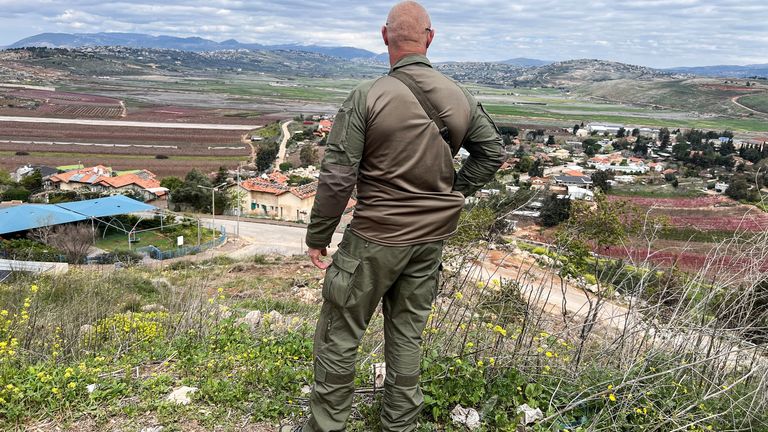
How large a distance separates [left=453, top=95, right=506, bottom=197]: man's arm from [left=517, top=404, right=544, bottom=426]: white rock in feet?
4.14

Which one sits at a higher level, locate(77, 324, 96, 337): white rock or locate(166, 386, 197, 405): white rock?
locate(166, 386, 197, 405): white rock

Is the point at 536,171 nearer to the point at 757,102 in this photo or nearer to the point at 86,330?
the point at 86,330

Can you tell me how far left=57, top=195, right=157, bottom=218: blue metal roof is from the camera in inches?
908

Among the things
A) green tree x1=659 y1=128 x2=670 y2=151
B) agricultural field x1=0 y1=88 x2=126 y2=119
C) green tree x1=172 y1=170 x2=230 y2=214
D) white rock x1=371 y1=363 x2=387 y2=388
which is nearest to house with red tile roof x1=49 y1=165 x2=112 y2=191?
green tree x1=172 y1=170 x2=230 y2=214

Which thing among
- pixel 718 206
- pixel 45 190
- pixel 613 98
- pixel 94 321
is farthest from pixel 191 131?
pixel 613 98

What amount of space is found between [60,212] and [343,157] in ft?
81.5

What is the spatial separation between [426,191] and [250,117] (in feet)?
277

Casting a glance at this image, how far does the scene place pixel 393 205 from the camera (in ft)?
7.61

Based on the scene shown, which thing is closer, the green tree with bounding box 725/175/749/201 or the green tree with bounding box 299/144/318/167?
the green tree with bounding box 725/175/749/201

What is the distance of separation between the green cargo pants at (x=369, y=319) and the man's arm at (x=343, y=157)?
0.76 ft

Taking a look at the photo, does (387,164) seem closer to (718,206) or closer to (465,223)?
(465,223)

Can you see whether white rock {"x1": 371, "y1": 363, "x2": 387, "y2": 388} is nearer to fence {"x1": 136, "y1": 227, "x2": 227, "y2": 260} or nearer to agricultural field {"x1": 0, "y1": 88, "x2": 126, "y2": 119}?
fence {"x1": 136, "y1": 227, "x2": 227, "y2": 260}

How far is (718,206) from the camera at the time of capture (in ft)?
115

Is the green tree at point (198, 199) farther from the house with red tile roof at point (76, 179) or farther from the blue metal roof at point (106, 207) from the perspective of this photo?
the house with red tile roof at point (76, 179)
